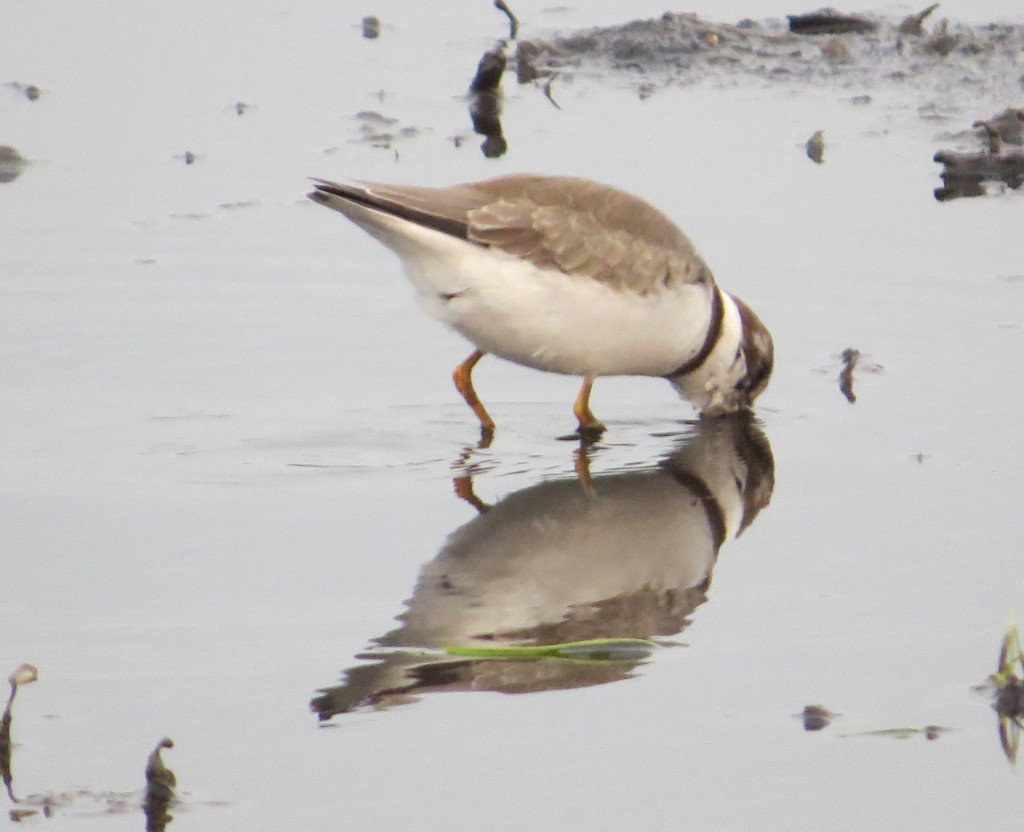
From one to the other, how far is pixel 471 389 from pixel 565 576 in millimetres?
1863

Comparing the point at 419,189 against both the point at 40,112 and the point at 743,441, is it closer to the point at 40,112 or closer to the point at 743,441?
the point at 743,441

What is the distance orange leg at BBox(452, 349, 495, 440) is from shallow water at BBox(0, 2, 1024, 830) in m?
0.08

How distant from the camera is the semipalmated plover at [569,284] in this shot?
6688mm

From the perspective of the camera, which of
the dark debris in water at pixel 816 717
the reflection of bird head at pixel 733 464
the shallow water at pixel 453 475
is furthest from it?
the reflection of bird head at pixel 733 464

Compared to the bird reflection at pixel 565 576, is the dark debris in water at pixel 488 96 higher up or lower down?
higher up

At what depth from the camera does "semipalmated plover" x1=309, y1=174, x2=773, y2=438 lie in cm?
669

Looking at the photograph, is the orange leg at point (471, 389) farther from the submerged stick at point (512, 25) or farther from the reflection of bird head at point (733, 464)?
the submerged stick at point (512, 25)

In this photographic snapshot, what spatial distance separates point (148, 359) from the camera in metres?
7.66

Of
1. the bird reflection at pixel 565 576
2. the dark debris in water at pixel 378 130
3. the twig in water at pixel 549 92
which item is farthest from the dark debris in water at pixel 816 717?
the twig in water at pixel 549 92

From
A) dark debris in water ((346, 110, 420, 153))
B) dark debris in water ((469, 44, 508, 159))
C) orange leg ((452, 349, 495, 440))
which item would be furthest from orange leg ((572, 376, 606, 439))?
dark debris in water ((469, 44, 508, 159))

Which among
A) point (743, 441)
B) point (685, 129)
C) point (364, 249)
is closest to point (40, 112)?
point (364, 249)

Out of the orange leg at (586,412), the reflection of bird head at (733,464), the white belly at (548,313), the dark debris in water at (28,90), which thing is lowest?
the reflection of bird head at (733,464)

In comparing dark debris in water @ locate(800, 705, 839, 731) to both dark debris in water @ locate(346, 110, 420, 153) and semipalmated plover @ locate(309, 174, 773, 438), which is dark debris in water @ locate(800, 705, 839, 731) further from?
dark debris in water @ locate(346, 110, 420, 153)

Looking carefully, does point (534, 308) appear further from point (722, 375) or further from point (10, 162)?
point (10, 162)
